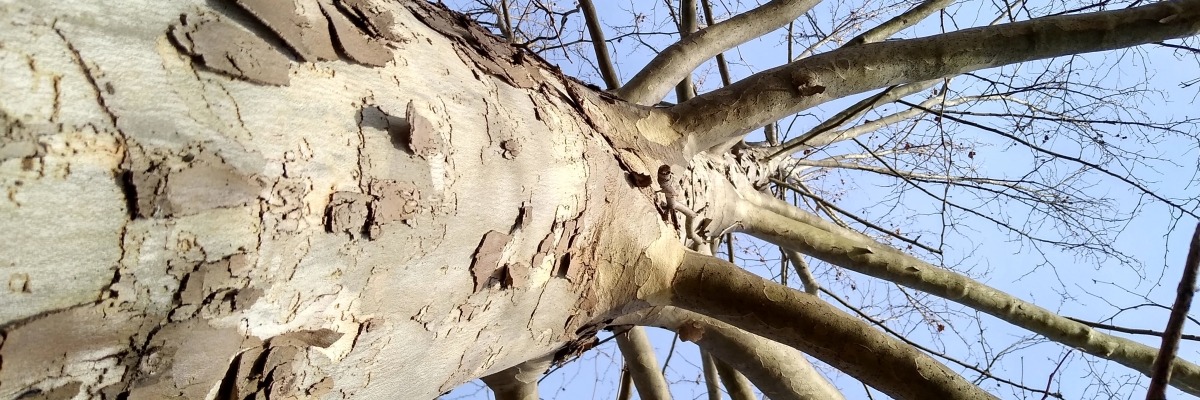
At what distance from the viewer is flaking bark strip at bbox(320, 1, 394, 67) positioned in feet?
2.58

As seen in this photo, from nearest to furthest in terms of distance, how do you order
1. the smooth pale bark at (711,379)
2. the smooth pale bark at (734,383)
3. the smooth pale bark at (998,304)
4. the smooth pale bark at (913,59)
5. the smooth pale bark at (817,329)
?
the smooth pale bark at (817,329) → the smooth pale bark at (913,59) → the smooth pale bark at (998,304) → the smooth pale bark at (734,383) → the smooth pale bark at (711,379)

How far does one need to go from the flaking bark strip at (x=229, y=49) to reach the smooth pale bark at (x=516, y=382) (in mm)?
1489

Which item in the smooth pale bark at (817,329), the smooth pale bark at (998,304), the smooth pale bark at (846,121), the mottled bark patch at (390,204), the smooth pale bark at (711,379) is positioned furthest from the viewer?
the smooth pale bark at (711,379)

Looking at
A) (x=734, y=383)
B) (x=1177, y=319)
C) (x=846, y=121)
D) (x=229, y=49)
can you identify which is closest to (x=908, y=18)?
(x=846, y=121)

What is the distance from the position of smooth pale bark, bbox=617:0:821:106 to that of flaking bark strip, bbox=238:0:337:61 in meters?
1.35

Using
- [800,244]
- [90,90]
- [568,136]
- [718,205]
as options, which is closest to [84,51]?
[90,90]

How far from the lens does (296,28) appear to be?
0.74 m

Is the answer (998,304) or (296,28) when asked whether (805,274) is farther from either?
(296,28)

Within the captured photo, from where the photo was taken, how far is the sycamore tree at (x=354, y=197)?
1.73ft

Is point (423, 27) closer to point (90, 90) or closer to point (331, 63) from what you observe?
point (331, 63)

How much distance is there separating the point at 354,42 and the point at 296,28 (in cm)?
8

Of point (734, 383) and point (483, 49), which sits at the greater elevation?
point (483, 49)

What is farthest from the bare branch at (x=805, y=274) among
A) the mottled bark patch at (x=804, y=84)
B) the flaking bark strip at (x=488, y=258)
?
the flaking bark strip at (x=488, y=258)

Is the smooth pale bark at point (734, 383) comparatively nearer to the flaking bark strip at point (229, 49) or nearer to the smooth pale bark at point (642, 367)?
the smooth pale bark at point (642, 367)
